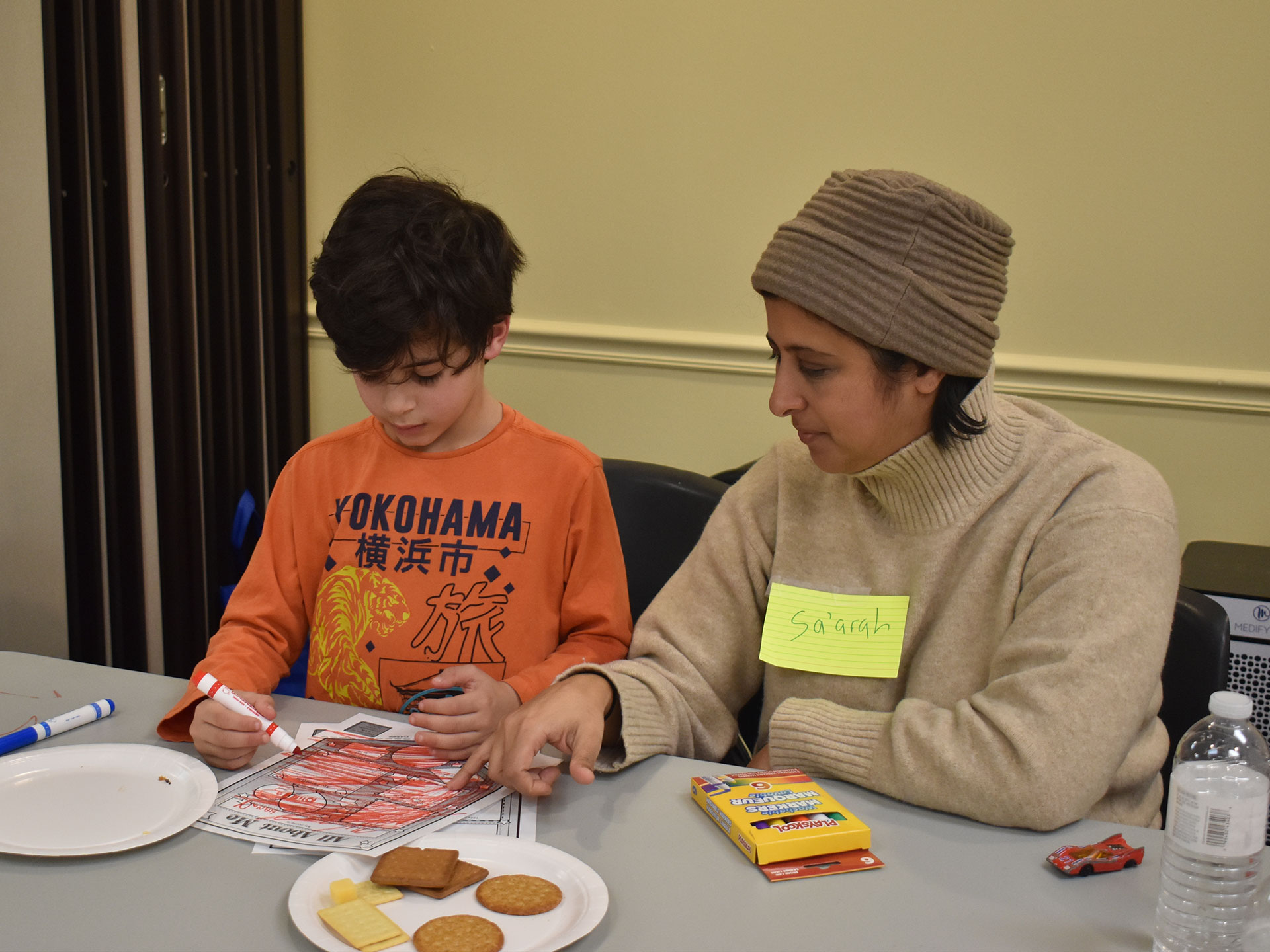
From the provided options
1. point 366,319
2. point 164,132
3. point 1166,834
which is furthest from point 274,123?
point 1166,834

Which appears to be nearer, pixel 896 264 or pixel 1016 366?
pixel 896 264

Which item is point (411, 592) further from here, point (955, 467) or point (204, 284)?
point (204, 284)

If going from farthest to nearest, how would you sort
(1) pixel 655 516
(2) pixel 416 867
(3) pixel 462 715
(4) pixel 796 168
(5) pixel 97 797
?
(4) pixel 796 168 < (1) pixel 655 516 < (3) pixel 462 715 < (5) pixel 97 797 < (2) pixel 416 867

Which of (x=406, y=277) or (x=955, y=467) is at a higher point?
(x=406, y=277)

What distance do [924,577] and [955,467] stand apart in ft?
0.43

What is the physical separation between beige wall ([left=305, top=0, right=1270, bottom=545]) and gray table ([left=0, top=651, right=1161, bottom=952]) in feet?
5.30

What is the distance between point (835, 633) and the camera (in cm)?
116

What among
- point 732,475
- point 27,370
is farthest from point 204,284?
point 732,475

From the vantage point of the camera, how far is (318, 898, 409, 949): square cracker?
718mm

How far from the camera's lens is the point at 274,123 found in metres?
2.69

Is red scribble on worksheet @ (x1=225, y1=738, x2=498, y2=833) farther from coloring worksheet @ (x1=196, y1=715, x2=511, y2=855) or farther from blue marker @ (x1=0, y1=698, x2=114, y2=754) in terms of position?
blue marker @ (x1=0, y1=698, x2=114, y2=754)

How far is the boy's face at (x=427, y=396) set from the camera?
1.24m

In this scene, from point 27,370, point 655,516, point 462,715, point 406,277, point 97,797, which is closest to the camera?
point 97,797

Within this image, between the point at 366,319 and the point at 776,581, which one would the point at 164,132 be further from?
the point at 776,581
